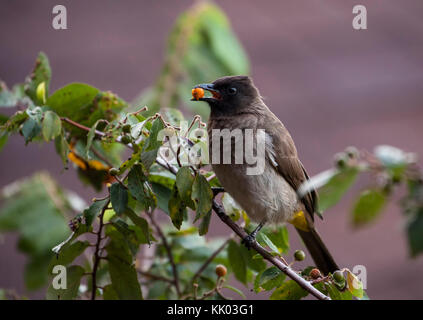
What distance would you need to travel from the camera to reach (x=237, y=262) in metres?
2.22

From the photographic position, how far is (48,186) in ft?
9.46

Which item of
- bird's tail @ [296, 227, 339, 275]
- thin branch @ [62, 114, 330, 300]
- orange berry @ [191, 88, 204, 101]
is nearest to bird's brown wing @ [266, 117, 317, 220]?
bird's tail @ [296, 227, 339, 275]

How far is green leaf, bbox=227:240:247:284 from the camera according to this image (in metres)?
2.21

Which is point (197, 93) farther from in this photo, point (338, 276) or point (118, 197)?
point (338, 276)

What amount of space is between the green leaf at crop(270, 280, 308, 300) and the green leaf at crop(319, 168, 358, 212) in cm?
33

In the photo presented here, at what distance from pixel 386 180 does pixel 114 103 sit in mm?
1099

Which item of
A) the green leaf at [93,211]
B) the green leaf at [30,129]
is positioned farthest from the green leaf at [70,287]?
the green leaf at [30,129]

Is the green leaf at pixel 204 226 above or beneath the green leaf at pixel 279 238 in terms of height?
above

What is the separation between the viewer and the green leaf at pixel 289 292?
73.7 inches

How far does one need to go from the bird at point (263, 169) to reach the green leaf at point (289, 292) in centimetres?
56

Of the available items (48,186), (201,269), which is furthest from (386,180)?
(48,186)

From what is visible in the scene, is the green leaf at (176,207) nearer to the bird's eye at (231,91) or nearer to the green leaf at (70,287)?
the green leaf at (70,287)
